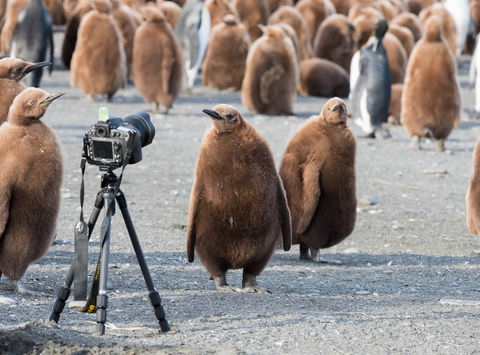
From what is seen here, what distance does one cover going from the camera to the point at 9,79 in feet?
15.2

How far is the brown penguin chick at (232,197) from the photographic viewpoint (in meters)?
4.09

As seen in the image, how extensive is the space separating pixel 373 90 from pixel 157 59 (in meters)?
2.41

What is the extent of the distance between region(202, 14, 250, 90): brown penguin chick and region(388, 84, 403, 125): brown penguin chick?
8.98 ft

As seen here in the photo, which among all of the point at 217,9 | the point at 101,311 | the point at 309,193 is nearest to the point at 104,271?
the point at 101,311

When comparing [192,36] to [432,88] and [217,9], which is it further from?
[432,88]

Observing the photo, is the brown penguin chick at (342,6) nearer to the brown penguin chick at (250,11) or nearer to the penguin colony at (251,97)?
the penguin colony at (251,97)

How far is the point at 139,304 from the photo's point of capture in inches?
156

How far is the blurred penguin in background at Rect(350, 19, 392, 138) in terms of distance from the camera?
10.1 meters

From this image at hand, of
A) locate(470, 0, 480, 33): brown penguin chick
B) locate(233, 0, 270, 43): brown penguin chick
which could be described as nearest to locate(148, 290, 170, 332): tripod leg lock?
locate(233, 0, 270, 43): brown penguin chick

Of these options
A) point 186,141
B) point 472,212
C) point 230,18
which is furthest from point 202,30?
point 472,212

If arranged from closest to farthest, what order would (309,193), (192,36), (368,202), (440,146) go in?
1. (309,193)
2. (368,202)
3. (440,146)
4. (192,36)

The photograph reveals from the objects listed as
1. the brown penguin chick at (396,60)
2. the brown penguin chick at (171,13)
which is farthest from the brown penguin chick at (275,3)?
the brown penguin chick at (396,60)

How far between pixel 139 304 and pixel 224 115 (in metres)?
0.90

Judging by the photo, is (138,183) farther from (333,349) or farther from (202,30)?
(202,30)
